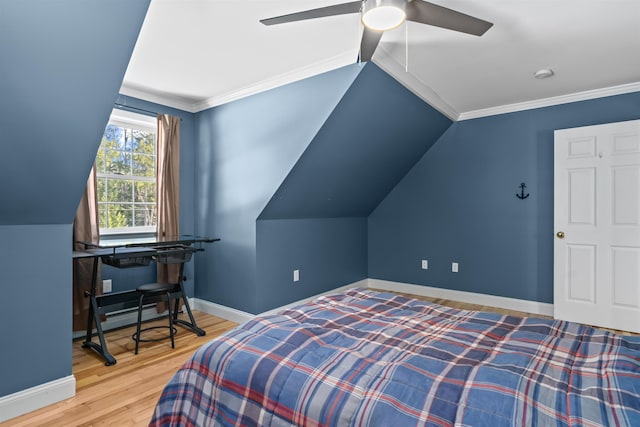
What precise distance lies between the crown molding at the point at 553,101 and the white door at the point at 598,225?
0.38m

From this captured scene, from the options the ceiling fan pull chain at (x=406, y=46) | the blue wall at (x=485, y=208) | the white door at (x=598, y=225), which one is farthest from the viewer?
the blue wall at (x=485, y=208)

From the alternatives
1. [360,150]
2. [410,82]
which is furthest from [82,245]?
[410,82]

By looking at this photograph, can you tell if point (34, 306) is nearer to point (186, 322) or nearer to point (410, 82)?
point (186, 322)

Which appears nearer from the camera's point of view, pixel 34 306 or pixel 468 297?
pixel 34 306

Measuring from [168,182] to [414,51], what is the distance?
265 cm

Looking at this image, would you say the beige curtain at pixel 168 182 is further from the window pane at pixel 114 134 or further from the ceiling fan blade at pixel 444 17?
the ceiling fan blade at pixel 444 17

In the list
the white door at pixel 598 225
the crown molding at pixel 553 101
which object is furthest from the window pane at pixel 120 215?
the white door at pixel 598 225

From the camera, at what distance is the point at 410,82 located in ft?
10.5

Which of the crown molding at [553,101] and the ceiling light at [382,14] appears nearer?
the ceiling light at [382,14]

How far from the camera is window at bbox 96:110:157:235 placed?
3436 millimetres

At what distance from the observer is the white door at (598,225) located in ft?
10.6

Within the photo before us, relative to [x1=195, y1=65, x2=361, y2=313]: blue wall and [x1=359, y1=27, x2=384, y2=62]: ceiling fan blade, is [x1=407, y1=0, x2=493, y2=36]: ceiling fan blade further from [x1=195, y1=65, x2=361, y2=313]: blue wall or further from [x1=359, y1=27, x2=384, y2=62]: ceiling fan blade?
[x1=195, y1=65, x2=361, y2=313]: blue wall

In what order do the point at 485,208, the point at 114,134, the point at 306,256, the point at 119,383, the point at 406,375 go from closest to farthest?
1. the point at 406,375
2. the point at 119,383
3. the point at 114,134
4. the point at 306,256
5. the point at 485,208

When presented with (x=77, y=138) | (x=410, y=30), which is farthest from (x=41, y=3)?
(x=410, y=30)
